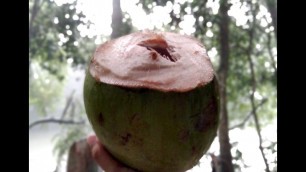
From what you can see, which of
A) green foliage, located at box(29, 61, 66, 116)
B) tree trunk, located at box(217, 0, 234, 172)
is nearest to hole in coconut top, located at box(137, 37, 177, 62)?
tree trunk, located at box(217, 0, 234, 172)

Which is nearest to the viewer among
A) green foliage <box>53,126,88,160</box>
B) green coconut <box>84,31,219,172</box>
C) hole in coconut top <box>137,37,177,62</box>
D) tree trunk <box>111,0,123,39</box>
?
green coconut <box>84,31,219,172</box>

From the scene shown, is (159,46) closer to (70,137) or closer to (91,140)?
(91,140)

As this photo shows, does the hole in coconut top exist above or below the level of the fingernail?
above

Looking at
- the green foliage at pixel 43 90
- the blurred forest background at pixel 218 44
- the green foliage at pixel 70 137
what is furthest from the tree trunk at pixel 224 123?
the green foliage at pixel 43 90

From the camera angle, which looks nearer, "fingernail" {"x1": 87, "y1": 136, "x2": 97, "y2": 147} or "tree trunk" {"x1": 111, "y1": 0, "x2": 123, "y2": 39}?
"fingernail" {"x1": 87, "y1": 136, "x2": 97, "y2": 147}

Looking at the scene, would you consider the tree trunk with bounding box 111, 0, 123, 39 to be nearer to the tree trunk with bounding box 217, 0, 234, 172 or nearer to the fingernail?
the tree trunk with bounding box 217, 0, 234, 172
